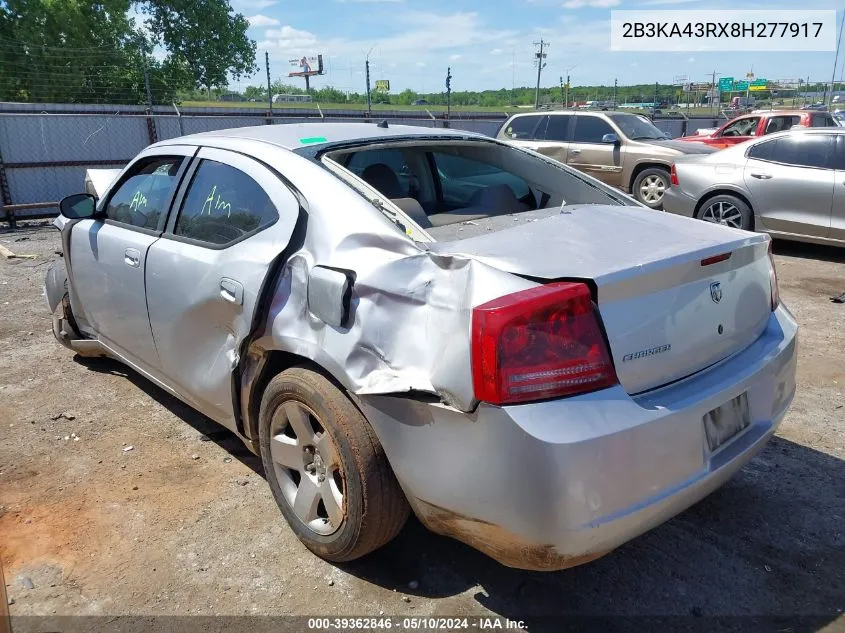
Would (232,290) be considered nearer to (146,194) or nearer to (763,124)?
(146,194)

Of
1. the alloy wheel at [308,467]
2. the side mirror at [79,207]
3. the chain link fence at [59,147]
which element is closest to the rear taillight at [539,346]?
the alloy wheel at [308,467]

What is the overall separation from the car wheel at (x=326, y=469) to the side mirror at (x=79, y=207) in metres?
2.21

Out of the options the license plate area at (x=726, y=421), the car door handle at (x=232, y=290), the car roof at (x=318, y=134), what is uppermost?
the car roof at (x=318, y=134)

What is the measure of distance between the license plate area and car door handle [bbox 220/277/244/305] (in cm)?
185

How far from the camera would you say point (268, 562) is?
2.79 meters

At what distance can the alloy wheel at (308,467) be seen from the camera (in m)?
2.59

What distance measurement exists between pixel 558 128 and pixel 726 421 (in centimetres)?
1179

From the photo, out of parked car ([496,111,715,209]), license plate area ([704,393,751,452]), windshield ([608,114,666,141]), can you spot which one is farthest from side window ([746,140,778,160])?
license plate area ([704,393,751,452])

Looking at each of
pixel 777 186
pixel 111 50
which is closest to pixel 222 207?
pixel 777 186

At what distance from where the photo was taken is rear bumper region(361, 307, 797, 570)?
1.97 m

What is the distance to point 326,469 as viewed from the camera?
261 centimetres

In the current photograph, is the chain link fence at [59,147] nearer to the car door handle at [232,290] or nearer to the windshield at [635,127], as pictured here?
the windshield at [635,127]

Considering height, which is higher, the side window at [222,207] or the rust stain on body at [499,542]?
the side window at [222,207]

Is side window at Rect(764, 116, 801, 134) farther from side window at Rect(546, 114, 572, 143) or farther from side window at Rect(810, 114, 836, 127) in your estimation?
side window at Rect(546, 114, 572, 143)
